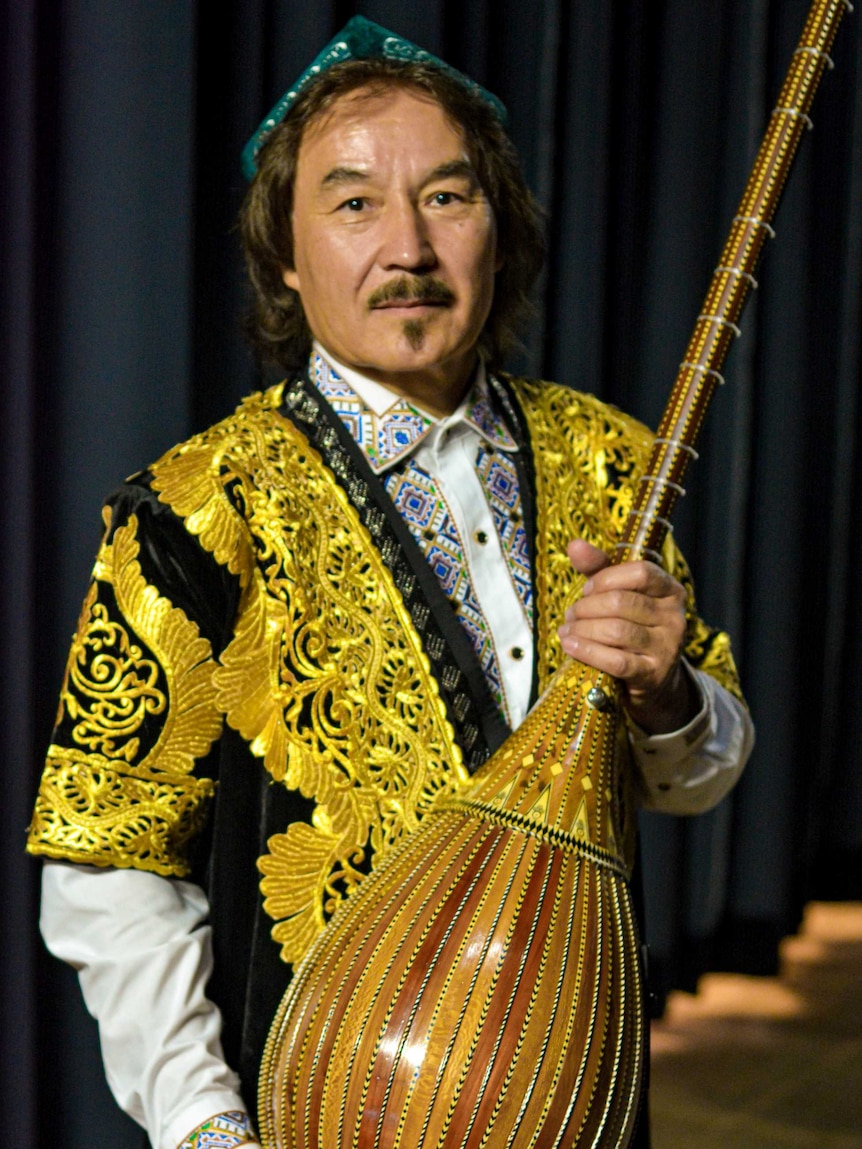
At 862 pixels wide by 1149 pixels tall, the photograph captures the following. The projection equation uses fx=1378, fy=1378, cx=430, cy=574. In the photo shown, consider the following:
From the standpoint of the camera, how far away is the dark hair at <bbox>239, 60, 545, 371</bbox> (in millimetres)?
1204

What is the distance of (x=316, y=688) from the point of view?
109cm

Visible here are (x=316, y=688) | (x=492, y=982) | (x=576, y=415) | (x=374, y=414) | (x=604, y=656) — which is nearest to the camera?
(x=492, y=982)

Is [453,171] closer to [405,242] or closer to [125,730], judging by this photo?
[405,242]

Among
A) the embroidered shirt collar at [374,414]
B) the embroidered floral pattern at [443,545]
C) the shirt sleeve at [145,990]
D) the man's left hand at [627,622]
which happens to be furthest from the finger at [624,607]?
the shirt sleeve at [145,990]

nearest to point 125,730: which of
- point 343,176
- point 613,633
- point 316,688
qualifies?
point 316,688

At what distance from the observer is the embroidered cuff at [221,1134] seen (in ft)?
3.20

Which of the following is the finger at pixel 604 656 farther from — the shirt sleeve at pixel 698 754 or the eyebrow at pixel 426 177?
the eyebrow at pixel 426 177

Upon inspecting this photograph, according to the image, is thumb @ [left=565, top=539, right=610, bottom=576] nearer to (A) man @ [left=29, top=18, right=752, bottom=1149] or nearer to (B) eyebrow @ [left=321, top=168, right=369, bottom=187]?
(A) man @ [left=29, top=18, right=752, bottom=1149]

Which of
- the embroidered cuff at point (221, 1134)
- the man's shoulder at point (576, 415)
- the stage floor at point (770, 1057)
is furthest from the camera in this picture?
the stage floor at point (770, 1057)

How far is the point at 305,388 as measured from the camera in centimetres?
123

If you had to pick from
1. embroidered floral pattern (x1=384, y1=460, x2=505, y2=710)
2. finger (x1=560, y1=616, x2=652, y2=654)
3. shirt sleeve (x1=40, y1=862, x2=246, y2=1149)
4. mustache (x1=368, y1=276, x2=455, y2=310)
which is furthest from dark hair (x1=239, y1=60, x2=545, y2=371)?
shirt sleeve (x1=40, y1=862, x2=246, y2=1149)

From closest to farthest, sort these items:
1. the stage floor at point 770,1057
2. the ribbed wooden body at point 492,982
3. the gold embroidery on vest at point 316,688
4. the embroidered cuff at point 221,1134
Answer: the ribbed wooden body at point 492,982, the embroidered cuff at point 221,1134, the gold embroidery on vest at point 316,688, the stage floor at point 770,1057

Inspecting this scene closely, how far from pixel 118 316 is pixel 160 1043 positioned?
0.87 metres

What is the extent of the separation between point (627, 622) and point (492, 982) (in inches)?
10.9
